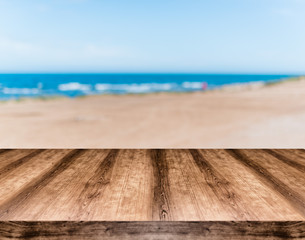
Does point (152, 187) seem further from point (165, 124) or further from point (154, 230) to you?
point (165, 124)

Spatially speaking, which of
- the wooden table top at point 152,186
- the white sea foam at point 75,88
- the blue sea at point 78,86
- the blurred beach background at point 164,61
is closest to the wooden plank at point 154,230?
the wooden table top at point 152,186

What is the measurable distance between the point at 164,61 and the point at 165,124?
8.24 feet

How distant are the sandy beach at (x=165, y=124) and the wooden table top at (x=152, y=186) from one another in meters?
3.00

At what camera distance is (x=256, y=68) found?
237 inches

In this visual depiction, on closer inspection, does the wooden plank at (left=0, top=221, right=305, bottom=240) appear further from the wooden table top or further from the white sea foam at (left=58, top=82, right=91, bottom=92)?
the white sea foam at (left=58, top=82, right=91, bottom=92)

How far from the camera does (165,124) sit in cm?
548

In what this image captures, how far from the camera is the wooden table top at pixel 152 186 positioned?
81cm

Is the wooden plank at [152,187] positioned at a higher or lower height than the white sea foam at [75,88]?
higher

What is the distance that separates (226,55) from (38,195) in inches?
247

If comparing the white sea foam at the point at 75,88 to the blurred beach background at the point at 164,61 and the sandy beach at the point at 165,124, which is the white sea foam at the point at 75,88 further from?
the sandy beach at the point at 165,124

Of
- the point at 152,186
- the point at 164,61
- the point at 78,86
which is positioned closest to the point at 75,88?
the point at 78,86

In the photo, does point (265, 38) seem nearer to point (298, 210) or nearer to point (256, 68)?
point (256, 68)

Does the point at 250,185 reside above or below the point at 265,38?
below

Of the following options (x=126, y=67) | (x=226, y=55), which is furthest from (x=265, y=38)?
(x=126, y=67)
